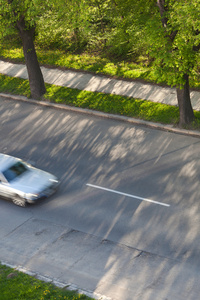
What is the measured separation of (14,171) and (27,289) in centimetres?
554

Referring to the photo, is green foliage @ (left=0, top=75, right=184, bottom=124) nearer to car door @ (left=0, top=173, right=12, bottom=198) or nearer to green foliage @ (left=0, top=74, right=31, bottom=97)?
green foliage @ (left=0, top=74, right=31, bottom=97)

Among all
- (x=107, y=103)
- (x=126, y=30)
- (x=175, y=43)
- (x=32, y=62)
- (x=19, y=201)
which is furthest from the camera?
(x=32, y=62)

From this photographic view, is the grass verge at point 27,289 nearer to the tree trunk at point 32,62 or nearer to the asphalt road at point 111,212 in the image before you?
the asphalt road at point 111,212

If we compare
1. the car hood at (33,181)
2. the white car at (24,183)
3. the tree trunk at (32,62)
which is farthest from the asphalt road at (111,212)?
the tree trunk at (32,62)

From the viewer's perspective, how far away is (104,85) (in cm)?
2202

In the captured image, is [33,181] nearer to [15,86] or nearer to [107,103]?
[107,103]

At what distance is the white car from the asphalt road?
1.33 ft

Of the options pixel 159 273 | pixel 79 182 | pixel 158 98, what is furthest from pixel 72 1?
pixel 159 273

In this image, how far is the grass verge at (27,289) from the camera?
1045 cm

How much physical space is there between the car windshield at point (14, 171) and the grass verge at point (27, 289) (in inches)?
170

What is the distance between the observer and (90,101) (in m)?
21.0

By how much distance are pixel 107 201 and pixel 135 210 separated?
44.6 inches

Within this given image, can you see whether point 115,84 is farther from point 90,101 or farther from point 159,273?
point 159,273

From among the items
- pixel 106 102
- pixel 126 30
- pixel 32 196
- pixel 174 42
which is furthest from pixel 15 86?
pixel 174 42
